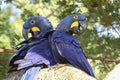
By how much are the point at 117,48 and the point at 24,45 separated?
2.05m

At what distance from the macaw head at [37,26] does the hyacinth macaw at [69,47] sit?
0.12m

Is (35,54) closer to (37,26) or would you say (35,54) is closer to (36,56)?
(36,56)

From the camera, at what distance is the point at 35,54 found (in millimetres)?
2402

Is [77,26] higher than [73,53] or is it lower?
higher

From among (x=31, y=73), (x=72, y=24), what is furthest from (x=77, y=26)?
(x=31, y=73)

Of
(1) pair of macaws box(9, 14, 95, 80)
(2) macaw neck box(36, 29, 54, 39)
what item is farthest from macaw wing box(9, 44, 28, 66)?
(2) macaw neck box(36, 29, 54, 39)

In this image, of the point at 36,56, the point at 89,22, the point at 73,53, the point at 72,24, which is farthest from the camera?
the point at 89,22

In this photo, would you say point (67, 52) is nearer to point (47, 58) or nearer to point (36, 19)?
point (47, 58)

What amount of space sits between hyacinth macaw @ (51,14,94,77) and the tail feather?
0.67 ft

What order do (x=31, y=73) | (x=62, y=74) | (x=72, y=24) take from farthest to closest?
(x=72, y=24) < (x=31, y=73) < (x=62, y=74)

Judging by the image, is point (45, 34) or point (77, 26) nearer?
point (45, 34)

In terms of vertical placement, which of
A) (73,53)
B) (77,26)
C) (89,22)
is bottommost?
(89,22)

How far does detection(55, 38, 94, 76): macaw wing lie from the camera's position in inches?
96.3

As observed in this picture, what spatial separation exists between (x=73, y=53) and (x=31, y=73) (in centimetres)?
41
